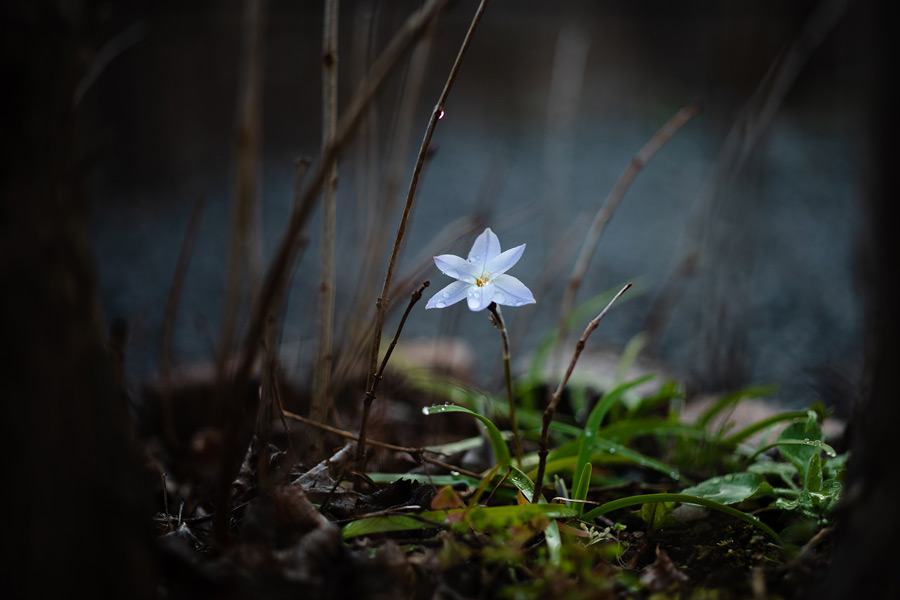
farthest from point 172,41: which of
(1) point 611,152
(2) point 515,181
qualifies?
(1) point 611,152

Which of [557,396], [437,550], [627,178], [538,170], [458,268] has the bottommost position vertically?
[437,550]

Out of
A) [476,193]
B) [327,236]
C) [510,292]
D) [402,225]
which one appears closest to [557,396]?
[510,292]

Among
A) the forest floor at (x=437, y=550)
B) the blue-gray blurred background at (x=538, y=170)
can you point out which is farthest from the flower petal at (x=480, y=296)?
the blue-gray blurred background at (x=538, y=170)

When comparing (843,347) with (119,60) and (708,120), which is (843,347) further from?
(119,60)

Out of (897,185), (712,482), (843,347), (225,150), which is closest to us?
(897,185)

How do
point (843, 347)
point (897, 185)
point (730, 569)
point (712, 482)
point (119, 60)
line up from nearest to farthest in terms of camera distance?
point (897, 185), point (730, 569), point (712, 482), point (843, 347), point (119, 60)

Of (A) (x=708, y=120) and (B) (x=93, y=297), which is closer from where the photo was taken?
(B) (x=93, y=297)

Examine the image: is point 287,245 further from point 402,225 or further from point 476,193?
point 476,193
